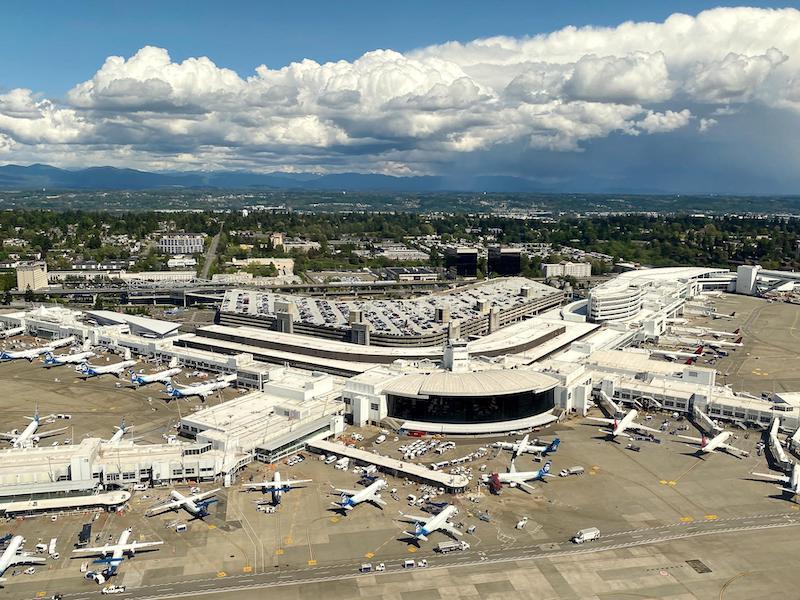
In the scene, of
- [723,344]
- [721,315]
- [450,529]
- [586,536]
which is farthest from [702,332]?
[450,529]

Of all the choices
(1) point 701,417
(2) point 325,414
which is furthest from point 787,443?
(2) point 325,414

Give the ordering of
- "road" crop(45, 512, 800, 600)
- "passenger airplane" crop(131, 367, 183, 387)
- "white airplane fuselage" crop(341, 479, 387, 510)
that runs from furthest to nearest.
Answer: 1. "passenger airplane" crop(131, 367, 183, 387)
2. "white airplane fuselage" crop(341, 479, 387, 510)
3. "road" crop(45, 512, 800, 600)

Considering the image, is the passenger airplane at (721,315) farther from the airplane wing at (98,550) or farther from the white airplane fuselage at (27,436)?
the airplane wing at (98,550)

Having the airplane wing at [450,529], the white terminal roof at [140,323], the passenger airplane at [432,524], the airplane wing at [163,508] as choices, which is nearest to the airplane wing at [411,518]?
the passenger airplane at [432,524]

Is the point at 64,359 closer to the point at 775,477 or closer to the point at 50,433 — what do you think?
the point at 50,433

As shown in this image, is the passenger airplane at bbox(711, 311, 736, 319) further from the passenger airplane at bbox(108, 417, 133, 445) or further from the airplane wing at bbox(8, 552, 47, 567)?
the airplane wing at bbox(8, 552, 47, 567)

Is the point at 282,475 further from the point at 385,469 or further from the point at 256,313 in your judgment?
the point at 256,313

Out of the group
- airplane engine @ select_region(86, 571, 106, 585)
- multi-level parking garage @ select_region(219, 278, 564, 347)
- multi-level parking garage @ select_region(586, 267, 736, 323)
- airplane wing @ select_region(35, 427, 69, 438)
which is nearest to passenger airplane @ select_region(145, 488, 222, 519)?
airplane engine @ select_region(86, 571, 106, 585)
